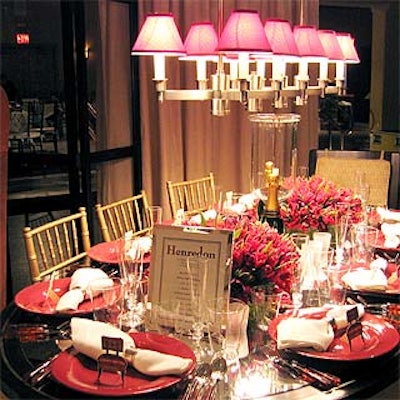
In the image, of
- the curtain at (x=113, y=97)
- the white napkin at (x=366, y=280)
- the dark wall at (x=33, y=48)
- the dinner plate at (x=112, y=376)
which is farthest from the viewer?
the curtain at (x=113, y=97)

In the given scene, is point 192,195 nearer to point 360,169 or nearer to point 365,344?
point 360,169

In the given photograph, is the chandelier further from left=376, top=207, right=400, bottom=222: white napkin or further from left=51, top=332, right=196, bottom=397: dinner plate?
left=51, top=332, right=196, bottom=397: dinner plate

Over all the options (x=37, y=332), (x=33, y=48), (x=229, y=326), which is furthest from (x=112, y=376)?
(x=33, y=48)

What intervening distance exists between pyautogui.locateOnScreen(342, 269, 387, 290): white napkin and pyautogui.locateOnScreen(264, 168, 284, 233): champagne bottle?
16.0 inches

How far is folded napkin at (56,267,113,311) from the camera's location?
5.68ft

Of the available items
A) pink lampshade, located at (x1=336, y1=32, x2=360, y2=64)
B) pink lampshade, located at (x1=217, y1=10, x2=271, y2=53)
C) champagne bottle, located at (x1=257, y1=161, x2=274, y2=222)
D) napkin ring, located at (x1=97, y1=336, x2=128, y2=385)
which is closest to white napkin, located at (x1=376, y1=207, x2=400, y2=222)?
champagne bottle, located at (x1=257, y1=161, x2=274, y2=222)

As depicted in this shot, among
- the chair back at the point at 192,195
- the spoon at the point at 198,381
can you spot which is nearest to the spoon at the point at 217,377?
the spoon at the point at 198,381

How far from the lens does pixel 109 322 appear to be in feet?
5.22

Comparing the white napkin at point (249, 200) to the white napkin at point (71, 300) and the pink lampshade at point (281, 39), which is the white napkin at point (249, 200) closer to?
the pink lampshade at point (281, 39)

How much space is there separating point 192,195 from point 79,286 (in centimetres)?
180

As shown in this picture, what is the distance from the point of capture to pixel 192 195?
142 inches

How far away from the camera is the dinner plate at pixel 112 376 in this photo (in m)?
1.28

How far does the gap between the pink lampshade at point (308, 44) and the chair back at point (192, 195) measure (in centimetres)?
112

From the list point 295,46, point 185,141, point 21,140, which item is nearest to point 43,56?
point 21,140
